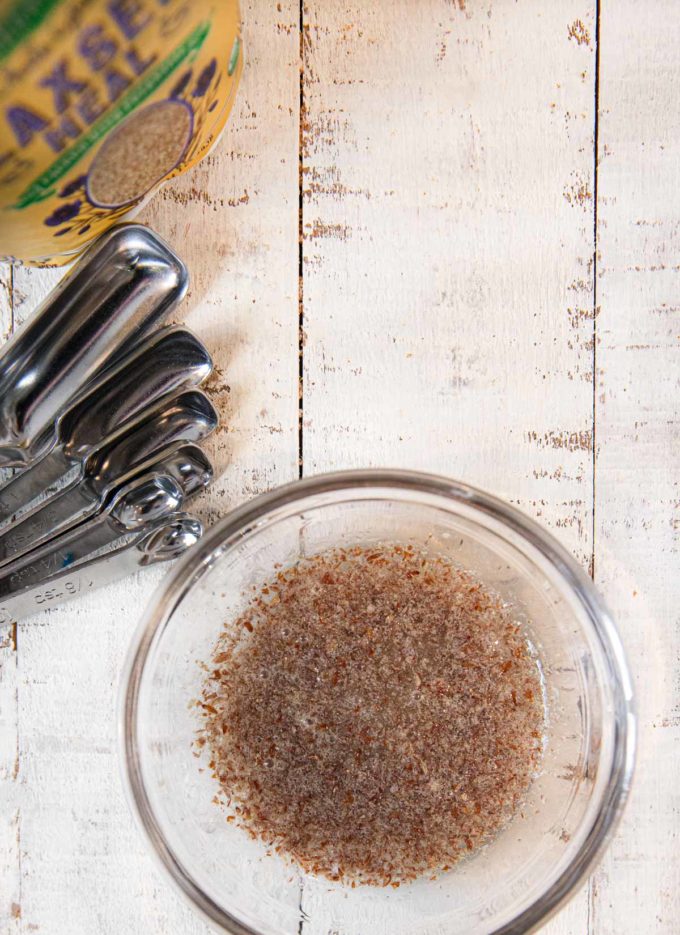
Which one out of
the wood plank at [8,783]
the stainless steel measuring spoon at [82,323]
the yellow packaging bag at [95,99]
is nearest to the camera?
the yellow packaging bag at [95,99]

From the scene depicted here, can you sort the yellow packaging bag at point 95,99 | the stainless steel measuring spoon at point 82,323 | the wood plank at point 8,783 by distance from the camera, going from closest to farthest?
the yellow packaging bag at point 95,99
the stainless steel measuring spoon at point 82,323
the wood plank at point 8,783

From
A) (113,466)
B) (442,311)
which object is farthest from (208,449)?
(442,311)

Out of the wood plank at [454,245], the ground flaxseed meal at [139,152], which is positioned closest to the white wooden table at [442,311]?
the wood plank at [454,245]

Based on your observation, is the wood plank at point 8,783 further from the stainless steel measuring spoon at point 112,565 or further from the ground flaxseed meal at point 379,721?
the ground flaxseed meal at point 379,721

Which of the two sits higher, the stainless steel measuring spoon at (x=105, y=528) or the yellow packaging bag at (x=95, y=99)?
the yellow packaging bag at (x=95, y=99)

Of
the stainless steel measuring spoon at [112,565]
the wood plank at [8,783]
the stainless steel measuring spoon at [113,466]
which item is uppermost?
the stainless steel measuring spoon at [113,466]

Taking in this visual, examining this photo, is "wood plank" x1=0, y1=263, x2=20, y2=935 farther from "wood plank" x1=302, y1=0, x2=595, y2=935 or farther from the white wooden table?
"wood plank" x1=302, y1=0, x2=595, y2=935
